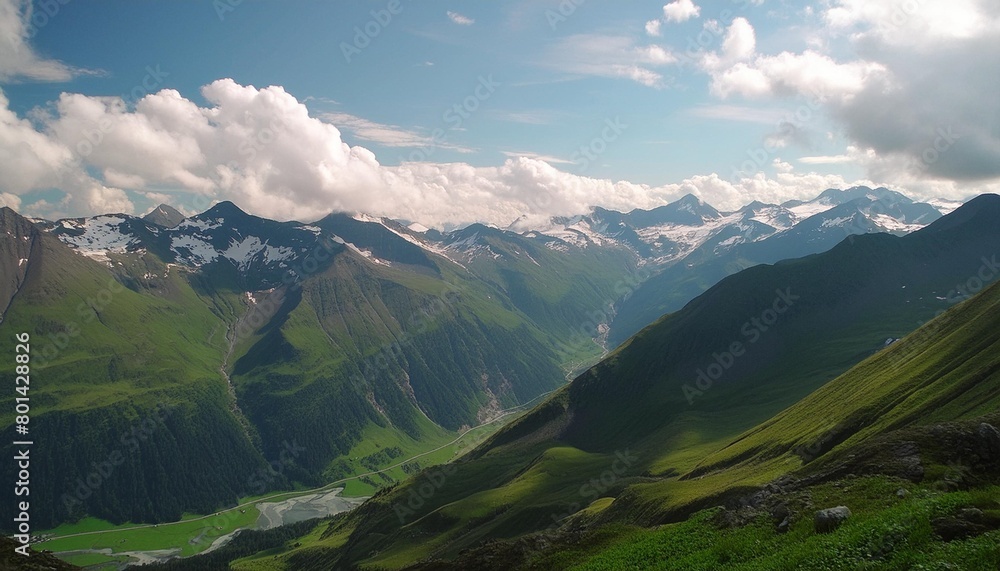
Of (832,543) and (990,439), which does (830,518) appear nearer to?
(832,543)

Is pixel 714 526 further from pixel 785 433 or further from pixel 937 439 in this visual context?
pixel 785 433

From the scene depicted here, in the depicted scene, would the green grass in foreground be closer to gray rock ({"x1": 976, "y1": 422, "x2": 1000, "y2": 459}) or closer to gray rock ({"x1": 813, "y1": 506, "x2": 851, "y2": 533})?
gray rock ({"x1": 813, "y1": 506, "x2": 851, "y2": 533})

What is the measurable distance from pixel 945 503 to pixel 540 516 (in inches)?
4772

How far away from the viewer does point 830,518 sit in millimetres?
32781

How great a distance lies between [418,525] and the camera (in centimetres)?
18562

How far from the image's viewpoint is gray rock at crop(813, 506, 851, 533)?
32438mm

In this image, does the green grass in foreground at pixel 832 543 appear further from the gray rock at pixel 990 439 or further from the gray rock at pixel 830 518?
the gray rock at pixel 990 439

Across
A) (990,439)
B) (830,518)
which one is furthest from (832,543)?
(990,439)

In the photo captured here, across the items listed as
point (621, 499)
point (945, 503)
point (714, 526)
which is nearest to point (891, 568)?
point (945, 503)

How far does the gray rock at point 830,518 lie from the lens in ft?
106

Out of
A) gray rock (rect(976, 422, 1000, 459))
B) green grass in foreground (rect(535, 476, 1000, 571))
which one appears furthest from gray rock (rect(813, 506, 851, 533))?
gray rock (rect(976, 422, 1000, 459))

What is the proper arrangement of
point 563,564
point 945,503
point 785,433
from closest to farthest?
point 945,503 < point 563,564 < point 785,433

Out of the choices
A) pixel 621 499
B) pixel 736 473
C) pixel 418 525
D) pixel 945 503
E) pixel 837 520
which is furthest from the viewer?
pixel 418 525

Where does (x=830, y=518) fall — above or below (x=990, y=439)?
above
